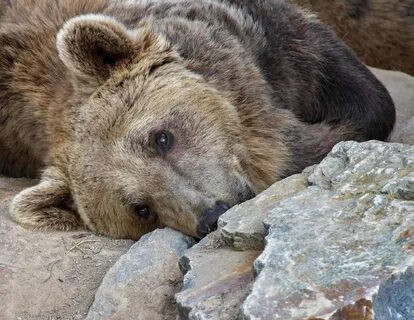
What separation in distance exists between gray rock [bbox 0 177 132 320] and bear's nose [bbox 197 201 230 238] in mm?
460

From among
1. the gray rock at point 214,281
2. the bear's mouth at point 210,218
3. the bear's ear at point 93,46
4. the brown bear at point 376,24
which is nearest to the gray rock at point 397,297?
the gray rock at point 214,281

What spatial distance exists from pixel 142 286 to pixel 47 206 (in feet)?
3.87

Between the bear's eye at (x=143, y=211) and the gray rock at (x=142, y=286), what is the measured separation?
0.41m

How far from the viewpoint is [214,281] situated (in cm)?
335

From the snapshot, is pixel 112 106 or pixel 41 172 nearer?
pixel 112 106

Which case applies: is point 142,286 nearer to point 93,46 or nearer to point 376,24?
point 93,46

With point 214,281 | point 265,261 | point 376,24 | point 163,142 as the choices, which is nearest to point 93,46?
point 163,142

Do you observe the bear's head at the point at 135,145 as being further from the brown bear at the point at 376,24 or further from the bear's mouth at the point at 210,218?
the brown bear at the point at 376,24

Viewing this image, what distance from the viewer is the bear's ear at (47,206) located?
4648 millimetres

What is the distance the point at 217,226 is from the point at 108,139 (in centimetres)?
83

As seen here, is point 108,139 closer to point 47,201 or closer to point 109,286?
point 47,201

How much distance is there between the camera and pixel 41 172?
514 cm

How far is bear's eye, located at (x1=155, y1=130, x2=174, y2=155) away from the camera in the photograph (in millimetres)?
4418

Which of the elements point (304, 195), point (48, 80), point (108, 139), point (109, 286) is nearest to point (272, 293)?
point (304, 195)
